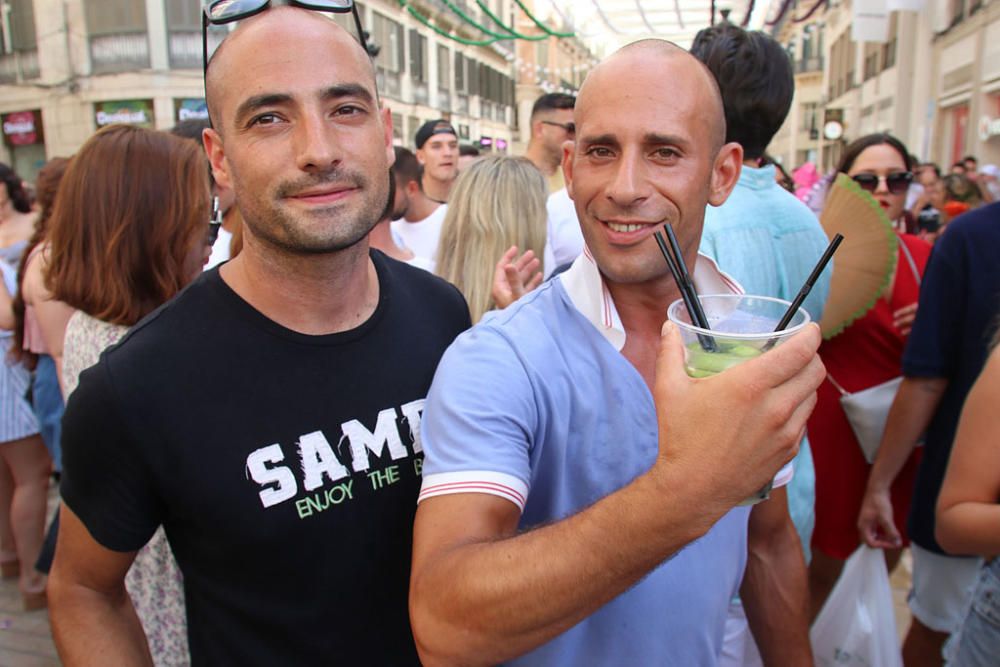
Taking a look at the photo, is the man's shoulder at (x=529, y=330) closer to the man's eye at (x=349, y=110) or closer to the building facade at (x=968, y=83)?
the man's eye at (x=349, y=110)

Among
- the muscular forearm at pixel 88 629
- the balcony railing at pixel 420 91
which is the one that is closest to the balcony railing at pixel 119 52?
the balcony railing at pixel 420 91

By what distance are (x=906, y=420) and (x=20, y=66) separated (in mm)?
24963

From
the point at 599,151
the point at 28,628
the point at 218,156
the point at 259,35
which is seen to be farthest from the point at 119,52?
the point at 599,151

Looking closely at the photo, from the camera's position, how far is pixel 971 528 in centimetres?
170

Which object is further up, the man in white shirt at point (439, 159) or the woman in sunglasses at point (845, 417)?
the man in white shirt at point (439, 159)

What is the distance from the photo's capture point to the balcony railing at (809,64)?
1618 inches

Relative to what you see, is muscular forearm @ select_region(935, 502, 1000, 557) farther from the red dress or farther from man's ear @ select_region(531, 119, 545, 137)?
man's ear @ select_region(531, 119, 545, 137)

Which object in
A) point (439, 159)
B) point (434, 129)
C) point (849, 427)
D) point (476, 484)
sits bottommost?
point (849, 427)

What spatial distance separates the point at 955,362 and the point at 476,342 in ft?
6.83

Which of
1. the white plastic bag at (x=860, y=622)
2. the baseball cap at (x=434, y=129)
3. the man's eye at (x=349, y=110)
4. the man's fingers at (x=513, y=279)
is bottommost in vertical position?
the white plastic bag at (x=860, y=622)

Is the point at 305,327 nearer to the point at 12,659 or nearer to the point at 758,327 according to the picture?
the point at 758,327

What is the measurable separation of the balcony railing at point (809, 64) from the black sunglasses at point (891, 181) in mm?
42746

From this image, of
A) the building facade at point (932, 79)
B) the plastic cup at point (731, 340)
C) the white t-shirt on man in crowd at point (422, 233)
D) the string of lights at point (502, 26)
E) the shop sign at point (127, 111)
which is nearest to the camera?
the plastic cup at point (731, 340)

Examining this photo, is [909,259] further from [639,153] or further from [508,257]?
[639,153]
